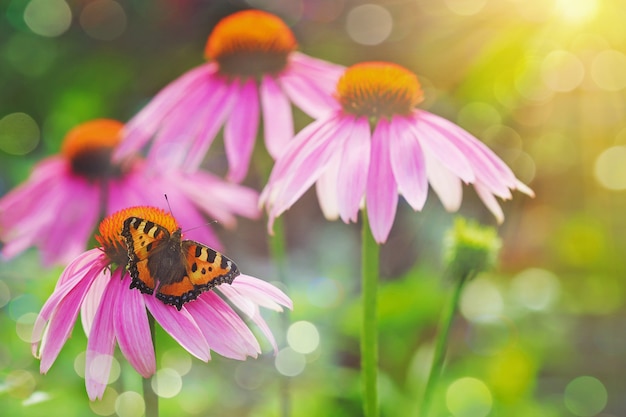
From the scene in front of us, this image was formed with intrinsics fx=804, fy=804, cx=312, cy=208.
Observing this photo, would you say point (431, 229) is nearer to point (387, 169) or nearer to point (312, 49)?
point (312, 49)

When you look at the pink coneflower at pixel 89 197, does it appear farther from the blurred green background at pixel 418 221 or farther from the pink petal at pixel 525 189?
the pink petal at pixel 525 189

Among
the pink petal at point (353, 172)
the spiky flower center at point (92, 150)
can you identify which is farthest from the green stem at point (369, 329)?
the spiky flower center at point (92, 150)

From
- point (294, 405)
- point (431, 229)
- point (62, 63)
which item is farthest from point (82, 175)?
point (62, 63)

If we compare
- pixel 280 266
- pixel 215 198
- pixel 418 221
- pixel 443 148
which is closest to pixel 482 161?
pixel 443 148

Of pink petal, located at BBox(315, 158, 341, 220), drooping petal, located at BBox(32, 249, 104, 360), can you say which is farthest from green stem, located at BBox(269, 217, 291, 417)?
drooping petal, located at BBox(32, 249, 104, 360)

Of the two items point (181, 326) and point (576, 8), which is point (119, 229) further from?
point (576, 8)

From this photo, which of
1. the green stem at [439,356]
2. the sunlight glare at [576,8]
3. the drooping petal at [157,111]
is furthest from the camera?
the sunlight glare at [576,8]
